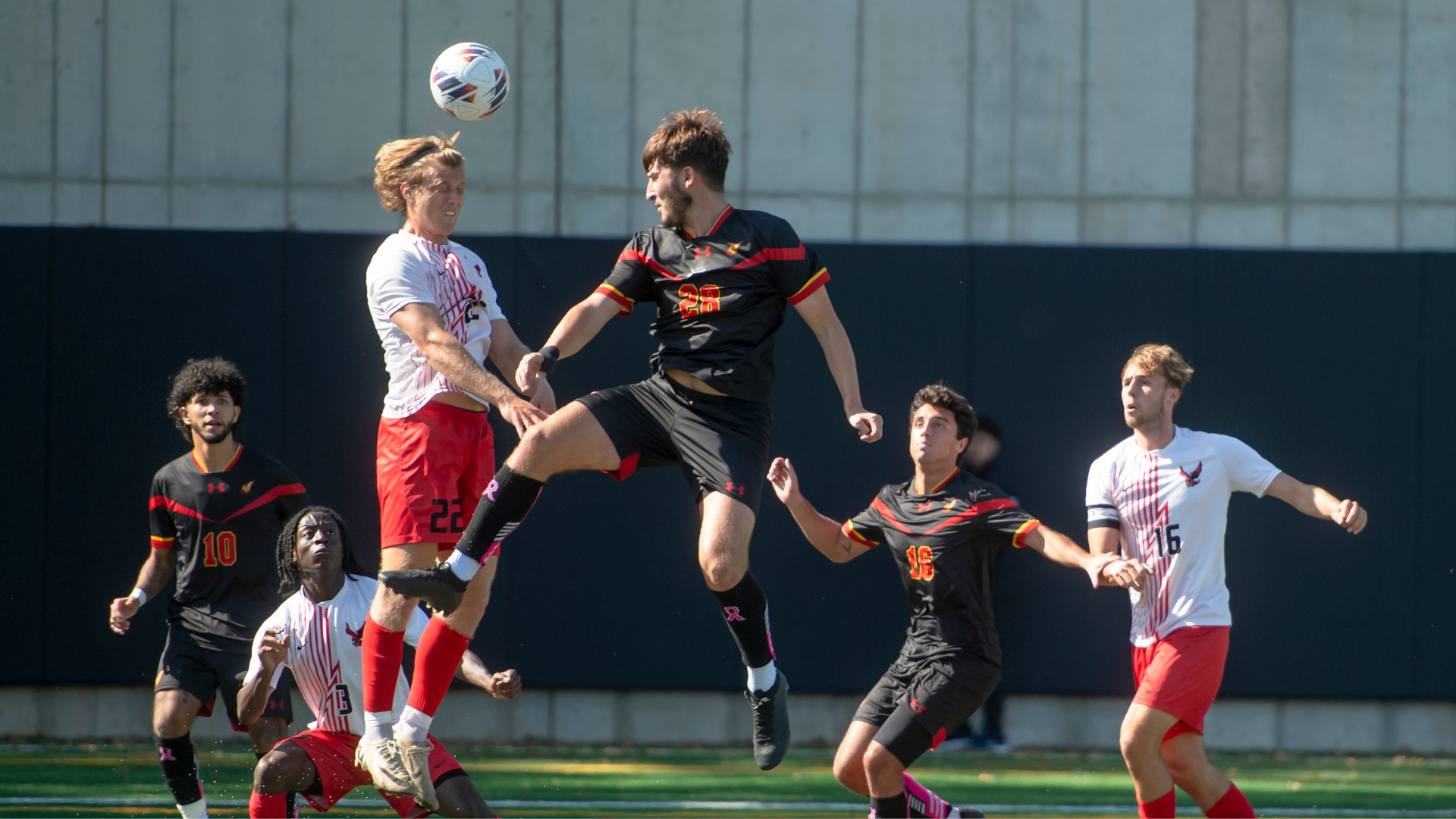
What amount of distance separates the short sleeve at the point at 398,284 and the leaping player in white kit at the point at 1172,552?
2.79m

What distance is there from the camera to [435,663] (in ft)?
16.6

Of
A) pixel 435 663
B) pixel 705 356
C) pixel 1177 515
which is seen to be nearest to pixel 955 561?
pixel 1177 515

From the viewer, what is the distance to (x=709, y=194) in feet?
16.5

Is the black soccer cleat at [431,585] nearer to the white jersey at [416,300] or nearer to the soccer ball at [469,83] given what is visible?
the white jersey at [416,300]

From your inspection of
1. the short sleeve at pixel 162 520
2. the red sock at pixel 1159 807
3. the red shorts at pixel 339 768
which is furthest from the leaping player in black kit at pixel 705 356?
the short sleeve at pixel 162 520

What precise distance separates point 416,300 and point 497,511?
2.75ft

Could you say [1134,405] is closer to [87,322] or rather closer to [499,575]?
[499,575]

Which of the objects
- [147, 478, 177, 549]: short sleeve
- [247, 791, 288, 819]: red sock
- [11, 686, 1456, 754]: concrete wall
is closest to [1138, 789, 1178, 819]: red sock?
[247, 791, 288, 819]: red sock

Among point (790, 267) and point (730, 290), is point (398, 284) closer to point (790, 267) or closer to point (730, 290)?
point (730, 290)

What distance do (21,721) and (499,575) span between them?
11.2 feet

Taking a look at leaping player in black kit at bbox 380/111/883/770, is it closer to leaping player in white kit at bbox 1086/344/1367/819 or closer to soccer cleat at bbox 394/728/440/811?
soccer cleat at bbox 394/728/440/811

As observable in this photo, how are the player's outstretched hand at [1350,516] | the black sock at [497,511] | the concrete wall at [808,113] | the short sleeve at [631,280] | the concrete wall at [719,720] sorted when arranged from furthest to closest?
the concrete wall at [808,113]
the concrete wall at [719,720]
the short sleeve at [631,280]
the player's outstretched hand at [1350,516]
the black sock at [497,511]

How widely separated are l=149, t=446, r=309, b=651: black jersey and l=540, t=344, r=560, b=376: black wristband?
8.35 ft

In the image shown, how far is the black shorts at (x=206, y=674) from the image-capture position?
6.42 metres
